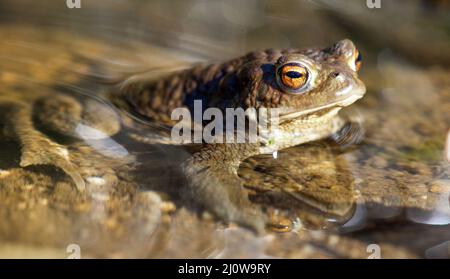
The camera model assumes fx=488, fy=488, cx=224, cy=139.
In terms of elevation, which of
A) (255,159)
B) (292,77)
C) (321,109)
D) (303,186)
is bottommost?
(303,186)

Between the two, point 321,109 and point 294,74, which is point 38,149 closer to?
point 294,74

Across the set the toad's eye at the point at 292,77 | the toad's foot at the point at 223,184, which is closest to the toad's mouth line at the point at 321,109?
the toad's eye at the point at 292,77

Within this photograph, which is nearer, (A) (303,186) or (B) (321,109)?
(A) (303,186)

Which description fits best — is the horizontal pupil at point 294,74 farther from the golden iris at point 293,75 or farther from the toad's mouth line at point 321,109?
the toad's mouth line at point 321,109

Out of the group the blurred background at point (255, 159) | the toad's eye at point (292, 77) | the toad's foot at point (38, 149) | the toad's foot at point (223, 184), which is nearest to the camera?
the blurred background at point (255, 159)

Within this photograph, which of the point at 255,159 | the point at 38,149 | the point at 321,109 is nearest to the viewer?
the point at 38,149

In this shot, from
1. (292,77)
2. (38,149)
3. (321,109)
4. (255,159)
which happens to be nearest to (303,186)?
(255,159)
